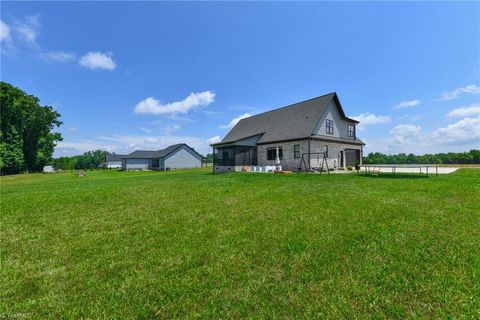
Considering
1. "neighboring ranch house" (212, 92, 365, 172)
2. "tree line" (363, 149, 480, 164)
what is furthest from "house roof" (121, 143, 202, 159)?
"tree line" (363, 149, 480, 164)

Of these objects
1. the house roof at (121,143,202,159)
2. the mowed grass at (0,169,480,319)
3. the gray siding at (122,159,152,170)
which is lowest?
the mowed grass at (0,169,480,319)

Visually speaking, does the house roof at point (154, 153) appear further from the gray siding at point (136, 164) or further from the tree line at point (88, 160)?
the tree line at point (88, 160)

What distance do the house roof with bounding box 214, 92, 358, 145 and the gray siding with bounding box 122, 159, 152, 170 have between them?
35.9 meters

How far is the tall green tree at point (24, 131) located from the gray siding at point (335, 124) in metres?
49.0

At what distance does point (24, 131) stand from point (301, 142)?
179 ft

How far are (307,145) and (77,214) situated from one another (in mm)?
17791

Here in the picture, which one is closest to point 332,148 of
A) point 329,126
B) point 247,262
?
point 329,126

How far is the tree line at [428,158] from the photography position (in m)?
35.2

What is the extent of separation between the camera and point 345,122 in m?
24.5

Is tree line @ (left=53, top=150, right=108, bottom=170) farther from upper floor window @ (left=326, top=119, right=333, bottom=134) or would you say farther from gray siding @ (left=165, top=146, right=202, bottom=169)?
upper floor window @ (left=326, top=119, right=333, bottom=134)

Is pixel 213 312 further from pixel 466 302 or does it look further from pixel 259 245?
pixel 466 302

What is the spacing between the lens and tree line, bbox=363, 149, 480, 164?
3520 cm

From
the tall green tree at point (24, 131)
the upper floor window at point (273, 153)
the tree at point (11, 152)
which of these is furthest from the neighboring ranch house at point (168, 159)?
the upper floor window at point (273, 153)

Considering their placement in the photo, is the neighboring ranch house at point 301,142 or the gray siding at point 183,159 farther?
the gray siding at point 183,159
